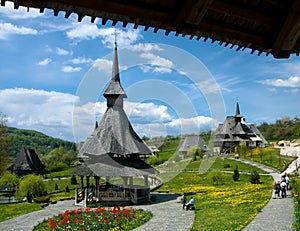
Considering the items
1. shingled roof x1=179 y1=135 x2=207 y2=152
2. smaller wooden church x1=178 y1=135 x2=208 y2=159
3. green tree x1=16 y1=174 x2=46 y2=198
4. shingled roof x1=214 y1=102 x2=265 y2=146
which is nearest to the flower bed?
green tree x1=16 y1=174 x2=46 y2=198

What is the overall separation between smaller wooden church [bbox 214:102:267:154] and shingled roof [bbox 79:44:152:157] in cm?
5070

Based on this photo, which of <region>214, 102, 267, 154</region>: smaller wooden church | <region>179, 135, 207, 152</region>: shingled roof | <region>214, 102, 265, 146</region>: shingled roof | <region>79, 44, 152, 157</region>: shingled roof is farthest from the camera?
<region>179, 135, 207, 152</region>: shingled roof

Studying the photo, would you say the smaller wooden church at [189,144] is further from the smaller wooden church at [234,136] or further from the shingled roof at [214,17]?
the shingled roof at [214,17]

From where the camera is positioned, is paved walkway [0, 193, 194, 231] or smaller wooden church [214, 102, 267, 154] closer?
paved walkway [0, 193, 194, 231]

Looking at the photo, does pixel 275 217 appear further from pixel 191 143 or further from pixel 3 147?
pixel 191 143

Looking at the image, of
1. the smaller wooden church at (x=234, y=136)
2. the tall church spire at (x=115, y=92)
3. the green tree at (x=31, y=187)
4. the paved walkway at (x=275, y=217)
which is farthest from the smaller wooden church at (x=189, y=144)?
the paved walkway at (x=275, y=217)

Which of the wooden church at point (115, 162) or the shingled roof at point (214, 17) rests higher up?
the shingled roof at point (214, 17)

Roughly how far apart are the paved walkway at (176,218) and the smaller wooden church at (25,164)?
32886mm

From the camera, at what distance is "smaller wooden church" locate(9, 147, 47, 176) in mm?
55875

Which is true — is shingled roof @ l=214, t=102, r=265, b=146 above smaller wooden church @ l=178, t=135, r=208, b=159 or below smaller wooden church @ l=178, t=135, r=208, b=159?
above

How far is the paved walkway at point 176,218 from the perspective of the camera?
14.9 m

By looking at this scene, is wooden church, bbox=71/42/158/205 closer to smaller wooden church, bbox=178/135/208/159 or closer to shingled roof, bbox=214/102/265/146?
shingled roof, bbox=214/102/265/146

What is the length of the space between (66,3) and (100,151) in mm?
23101

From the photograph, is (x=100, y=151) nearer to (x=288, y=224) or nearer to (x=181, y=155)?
(x=288, y=224)
